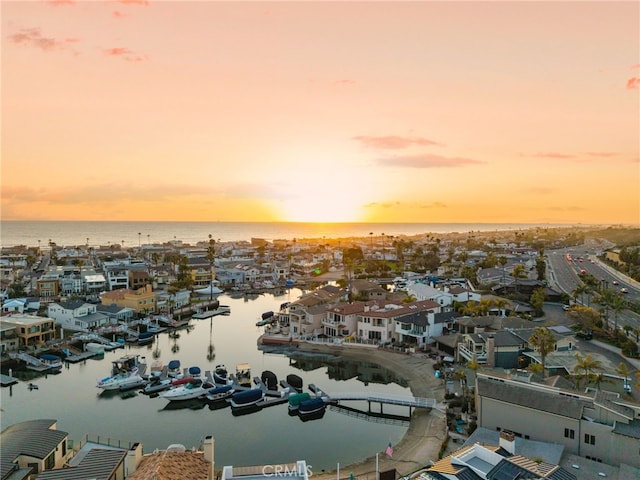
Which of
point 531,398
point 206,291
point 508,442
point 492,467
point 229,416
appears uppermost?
point 531,398

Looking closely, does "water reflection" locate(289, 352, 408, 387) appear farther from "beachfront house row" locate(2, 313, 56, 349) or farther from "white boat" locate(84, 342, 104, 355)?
"beachfront house row" locate(2, 313, 56, 349)

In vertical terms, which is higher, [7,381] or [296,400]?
[296,400]

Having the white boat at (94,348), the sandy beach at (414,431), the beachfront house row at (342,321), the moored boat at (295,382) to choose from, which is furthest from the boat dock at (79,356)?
the sandy beach at (414,431)

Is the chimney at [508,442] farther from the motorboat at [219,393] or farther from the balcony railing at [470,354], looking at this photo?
the motorboat at [219,393]

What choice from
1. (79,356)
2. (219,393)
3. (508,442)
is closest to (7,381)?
(79,356)

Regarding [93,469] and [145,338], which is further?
[145,338]

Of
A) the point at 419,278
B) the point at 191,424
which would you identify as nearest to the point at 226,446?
the point at 191,424

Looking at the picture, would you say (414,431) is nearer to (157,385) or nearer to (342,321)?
(157,385)
